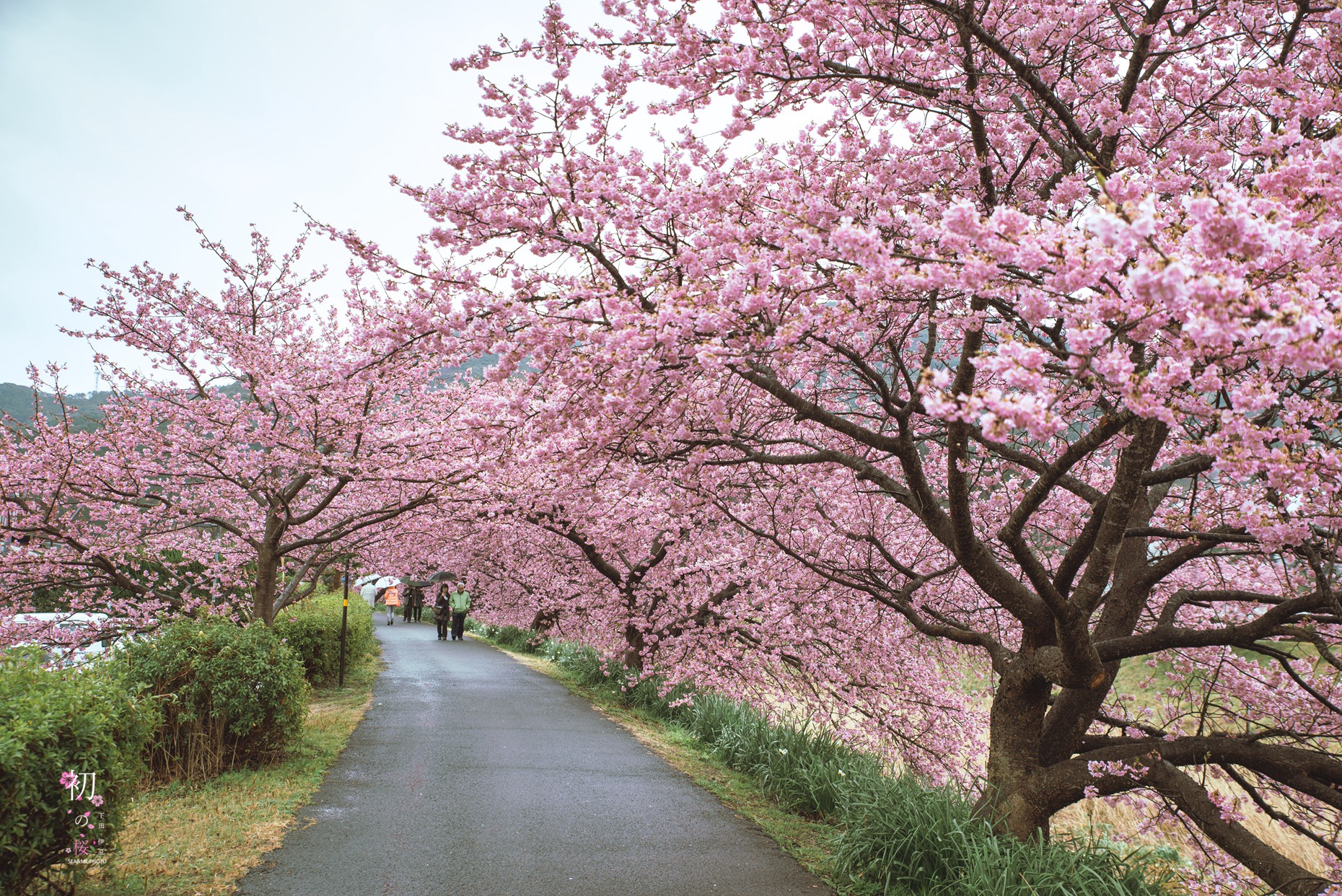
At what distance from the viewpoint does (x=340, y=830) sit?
17.7 feet

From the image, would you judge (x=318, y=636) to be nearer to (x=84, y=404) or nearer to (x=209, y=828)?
(x=84, y=404)

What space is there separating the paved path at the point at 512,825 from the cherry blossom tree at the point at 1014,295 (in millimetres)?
2142

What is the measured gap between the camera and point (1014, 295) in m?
3.56

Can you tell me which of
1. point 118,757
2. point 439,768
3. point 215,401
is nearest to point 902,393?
point 439,768

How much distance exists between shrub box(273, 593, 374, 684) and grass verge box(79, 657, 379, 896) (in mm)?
3568

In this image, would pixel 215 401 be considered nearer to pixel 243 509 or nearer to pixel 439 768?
pixel 243 509

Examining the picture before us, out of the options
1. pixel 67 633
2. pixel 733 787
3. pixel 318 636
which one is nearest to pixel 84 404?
pixel 67 633

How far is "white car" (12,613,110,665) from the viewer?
866 cm

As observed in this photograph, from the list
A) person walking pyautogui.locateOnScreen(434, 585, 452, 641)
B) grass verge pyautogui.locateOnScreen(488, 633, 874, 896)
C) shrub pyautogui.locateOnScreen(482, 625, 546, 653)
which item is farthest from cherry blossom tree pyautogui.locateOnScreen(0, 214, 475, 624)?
person walking pyautogui.locateOnScreen(434, 585, 452, 641)

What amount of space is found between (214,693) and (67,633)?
4210mm

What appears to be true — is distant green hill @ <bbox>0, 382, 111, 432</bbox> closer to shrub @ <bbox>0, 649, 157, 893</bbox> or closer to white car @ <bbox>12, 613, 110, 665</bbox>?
white car @ <bbox>12, 613, 110, 665</bbox>

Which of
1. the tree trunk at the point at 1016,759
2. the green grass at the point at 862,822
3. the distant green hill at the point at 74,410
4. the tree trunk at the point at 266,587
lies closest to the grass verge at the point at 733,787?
the green grass at the point at 862,822

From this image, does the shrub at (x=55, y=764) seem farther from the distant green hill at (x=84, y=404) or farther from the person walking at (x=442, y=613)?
the person walking at (x=442, y=613)

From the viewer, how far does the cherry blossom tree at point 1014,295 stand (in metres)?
2.99
